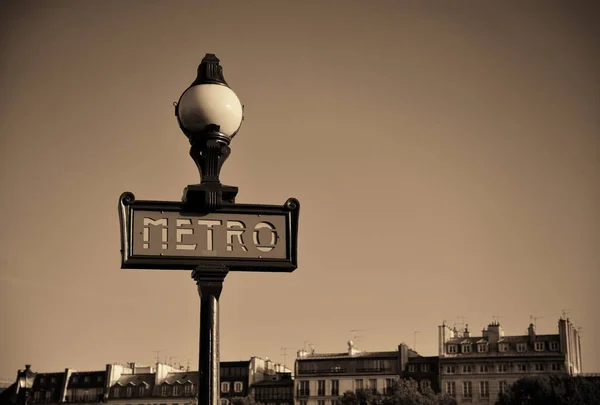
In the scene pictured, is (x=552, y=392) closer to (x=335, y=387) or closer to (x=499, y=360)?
(x=499, y=360)

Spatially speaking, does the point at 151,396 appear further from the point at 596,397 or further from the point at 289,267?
the point at 289,267

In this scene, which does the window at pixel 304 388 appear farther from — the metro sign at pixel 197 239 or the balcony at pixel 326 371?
the metro sign at pixel 197 239

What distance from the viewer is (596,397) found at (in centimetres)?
7325

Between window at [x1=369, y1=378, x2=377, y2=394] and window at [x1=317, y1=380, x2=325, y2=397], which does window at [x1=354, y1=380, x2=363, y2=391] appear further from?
window at [x1=317, y1=380, x2=325, y2=397]

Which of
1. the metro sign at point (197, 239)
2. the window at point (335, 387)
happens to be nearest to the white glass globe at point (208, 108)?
the metro sign at point (197, 239)

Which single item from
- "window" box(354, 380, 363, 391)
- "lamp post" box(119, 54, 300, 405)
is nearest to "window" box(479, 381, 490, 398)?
"window" box(354, 380, 363, 391)

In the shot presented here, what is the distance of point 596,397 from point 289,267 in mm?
72029

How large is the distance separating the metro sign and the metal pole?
0.07 m

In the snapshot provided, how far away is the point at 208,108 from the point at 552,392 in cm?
7144

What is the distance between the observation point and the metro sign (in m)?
5.69

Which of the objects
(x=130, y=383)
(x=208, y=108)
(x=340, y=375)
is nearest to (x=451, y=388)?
(x=340, y=375)

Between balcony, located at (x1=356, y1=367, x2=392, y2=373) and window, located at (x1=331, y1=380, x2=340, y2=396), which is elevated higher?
balcony, located at (x1=356, y1=367, x2=392, y2=373)

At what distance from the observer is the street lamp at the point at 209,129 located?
5734 mm

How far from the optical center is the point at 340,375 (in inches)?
3452
